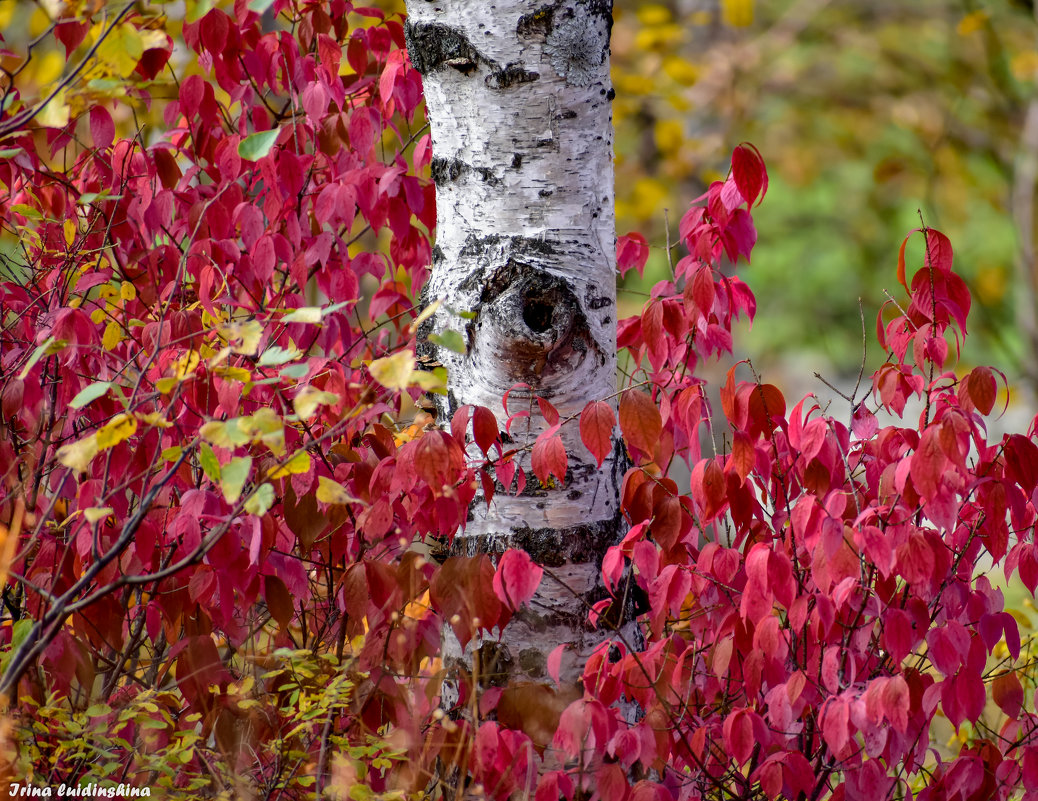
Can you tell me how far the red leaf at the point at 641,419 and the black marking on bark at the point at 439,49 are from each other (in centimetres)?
79

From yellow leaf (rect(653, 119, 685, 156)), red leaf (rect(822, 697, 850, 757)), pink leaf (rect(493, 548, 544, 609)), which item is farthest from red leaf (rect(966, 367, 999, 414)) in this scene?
yellow leaf (rect(653, 119, 685, 156))

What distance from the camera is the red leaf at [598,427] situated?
1.55m

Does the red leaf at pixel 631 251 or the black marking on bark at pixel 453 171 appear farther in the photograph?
the red leaf at pixel 631 251

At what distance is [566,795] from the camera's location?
5.31ft

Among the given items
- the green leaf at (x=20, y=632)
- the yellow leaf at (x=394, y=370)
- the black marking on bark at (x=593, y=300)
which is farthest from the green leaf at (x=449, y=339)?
the green leaf at (x=20, y=632)

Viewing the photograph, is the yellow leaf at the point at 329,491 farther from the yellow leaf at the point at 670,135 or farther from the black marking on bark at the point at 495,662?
the yellow leaf at the point at 670,135

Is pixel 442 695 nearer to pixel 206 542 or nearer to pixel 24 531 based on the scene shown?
pixel 206 542

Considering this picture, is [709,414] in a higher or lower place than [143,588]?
higher

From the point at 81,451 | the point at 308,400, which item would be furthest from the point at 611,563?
the point at 81,451

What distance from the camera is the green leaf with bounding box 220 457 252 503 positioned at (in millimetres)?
1166

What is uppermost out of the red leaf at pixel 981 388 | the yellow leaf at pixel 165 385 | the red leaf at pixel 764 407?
the yellow leaf at pixel 165 385

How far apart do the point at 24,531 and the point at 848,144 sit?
10.5 metres

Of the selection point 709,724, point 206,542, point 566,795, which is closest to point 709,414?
point 709,724

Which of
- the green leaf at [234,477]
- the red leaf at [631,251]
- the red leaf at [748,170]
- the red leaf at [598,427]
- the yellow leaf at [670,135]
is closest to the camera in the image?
the green leaf at [234,477]
